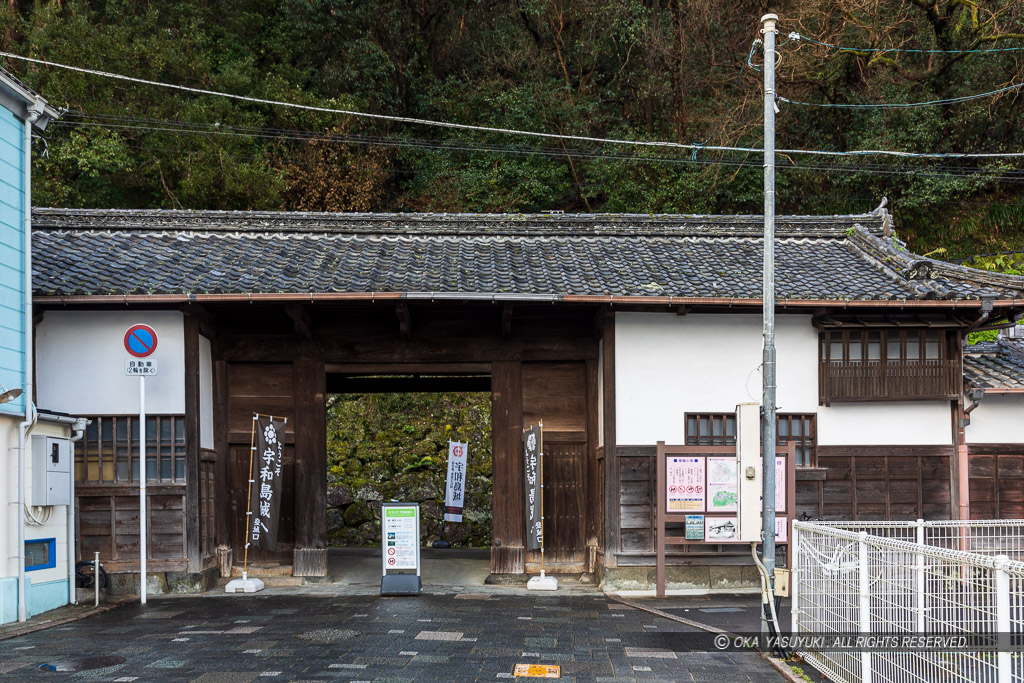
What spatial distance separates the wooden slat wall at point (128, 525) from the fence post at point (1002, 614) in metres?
10.8

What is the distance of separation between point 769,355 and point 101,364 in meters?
9.54

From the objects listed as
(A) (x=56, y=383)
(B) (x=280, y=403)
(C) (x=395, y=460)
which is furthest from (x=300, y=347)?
(C) (x=395, y=460)

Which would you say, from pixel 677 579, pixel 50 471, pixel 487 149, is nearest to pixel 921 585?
pixel 677 579

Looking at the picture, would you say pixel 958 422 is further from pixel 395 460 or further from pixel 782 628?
pixel 395 460

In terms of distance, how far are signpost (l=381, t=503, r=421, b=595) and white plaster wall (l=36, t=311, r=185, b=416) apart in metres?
3.55

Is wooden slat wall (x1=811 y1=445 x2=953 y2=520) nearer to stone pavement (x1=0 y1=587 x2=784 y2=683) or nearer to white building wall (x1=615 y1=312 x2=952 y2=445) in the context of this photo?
white building wall (x1=615 y1=312 x2=952 y2=445)

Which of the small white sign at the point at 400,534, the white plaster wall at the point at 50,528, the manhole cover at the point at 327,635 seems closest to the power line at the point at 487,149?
the white plaster wall at the point at 50,528

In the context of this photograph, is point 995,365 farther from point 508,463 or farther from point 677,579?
point 508,463

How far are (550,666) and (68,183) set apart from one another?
68.4 ft

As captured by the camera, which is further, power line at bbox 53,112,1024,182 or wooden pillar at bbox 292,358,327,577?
power line at bbox 53,112,1024,182

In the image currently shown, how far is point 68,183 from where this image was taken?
2319 centimetres

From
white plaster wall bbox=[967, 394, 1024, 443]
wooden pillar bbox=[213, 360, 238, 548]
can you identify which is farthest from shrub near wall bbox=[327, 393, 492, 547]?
white plaster wall bbox=[967, 394, 1024, 443]

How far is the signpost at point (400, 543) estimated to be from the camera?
40.8 ft

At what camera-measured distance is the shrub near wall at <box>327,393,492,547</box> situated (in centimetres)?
2183
